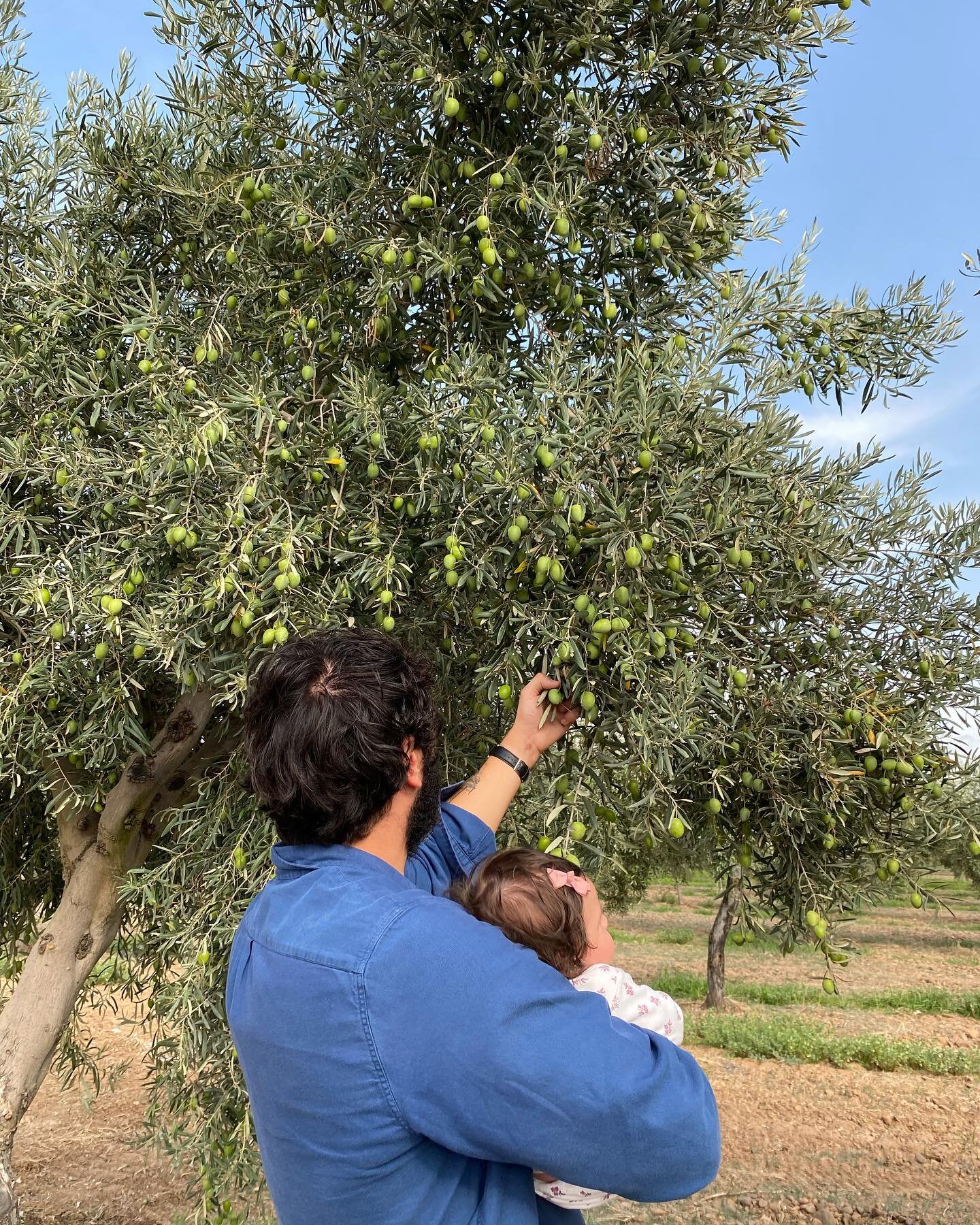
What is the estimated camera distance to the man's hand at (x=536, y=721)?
2869 mm

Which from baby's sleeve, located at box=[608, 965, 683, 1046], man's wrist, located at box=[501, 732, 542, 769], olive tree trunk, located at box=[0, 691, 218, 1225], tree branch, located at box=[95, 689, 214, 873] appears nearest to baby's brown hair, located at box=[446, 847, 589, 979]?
baby's sleeve, located at box=[608, 965, 683, 1046]

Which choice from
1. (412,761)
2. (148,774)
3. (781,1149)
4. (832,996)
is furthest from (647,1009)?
(832,996)

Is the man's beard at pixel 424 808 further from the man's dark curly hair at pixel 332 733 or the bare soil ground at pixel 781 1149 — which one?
the bare soil ground at pixel 781 1149

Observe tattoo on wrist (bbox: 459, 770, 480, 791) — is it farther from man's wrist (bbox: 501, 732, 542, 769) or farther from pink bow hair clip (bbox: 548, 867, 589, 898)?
pink bow hair clip (bbox: 548, 867, 589, 898)

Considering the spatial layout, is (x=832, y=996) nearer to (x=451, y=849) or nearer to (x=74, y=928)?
(x=74, y=928)

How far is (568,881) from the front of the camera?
212cm

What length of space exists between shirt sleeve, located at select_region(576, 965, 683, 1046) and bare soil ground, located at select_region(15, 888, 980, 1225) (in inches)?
159

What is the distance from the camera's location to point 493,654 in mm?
3395

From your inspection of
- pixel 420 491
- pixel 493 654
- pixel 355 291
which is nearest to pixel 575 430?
pixel 420 491

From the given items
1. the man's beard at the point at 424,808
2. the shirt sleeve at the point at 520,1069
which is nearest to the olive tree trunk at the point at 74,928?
the man's beard at the point at 424,808

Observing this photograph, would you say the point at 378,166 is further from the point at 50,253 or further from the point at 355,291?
the point at 50,253

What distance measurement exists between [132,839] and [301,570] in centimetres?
274

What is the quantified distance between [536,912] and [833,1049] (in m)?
15.6

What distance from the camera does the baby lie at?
6.64 ft
